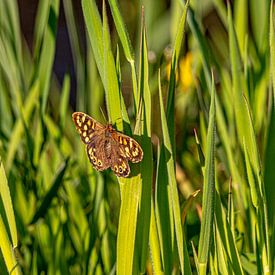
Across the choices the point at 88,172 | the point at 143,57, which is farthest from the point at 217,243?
the point at 88,172

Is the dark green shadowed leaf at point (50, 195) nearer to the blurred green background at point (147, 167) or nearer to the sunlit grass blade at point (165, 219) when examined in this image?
the blurred green background at point (147, 167)

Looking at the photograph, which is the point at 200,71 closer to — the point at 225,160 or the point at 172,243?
the point at 225,160

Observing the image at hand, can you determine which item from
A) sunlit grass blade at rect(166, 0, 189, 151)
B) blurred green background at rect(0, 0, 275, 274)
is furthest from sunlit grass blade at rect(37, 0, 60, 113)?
sunlit grass blade at rect(166, 0, 189, 151)

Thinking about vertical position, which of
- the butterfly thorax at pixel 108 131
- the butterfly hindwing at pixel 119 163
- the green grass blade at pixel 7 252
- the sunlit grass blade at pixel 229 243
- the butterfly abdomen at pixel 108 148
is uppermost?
the butterfly thorax at pixel 108 131

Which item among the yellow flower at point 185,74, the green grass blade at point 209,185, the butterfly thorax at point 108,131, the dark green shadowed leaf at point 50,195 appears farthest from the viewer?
the yellow flower at point 185,74

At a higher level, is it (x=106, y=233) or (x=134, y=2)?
(x=134, y=2)

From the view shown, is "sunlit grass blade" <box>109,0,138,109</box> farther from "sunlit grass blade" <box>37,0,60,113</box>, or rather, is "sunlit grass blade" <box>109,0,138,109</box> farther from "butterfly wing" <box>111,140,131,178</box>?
"sunlit grass blade" <box>37,0,60,113</box>

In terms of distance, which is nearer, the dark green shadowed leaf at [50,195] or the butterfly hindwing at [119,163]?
the butterfly hindwing at [119,163]

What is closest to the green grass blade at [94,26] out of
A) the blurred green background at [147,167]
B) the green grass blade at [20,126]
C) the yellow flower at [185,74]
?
the blurred green background at [147,167]
